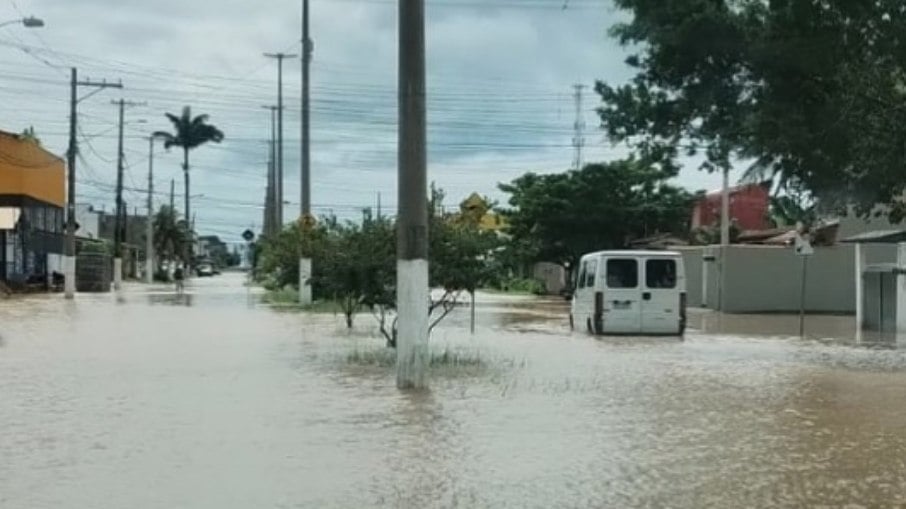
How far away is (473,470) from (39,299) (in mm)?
40019

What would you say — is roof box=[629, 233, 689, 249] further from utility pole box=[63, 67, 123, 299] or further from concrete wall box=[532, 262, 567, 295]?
utility pole box=[63, 67, 123, 299]

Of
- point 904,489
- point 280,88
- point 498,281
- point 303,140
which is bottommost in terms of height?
point 904,489

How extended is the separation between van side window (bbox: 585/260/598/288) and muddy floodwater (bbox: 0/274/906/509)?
4088 mm

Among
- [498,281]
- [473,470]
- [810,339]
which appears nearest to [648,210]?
[810,339]

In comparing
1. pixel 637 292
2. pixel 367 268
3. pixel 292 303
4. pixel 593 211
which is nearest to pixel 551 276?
pixel 593 211

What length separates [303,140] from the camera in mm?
45219

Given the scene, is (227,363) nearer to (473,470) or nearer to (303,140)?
(473,470)

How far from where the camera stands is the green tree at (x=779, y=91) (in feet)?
51.9

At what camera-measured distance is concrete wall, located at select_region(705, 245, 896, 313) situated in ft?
140

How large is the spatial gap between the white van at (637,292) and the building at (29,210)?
31.4 meters

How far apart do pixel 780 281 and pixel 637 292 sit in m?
18.4

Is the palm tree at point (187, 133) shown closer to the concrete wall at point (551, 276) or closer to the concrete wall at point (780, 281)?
the concrete wall at point (551, 276)

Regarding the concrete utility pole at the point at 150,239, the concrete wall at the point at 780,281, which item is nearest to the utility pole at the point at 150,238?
the concrete utility pole at the point at 150,239

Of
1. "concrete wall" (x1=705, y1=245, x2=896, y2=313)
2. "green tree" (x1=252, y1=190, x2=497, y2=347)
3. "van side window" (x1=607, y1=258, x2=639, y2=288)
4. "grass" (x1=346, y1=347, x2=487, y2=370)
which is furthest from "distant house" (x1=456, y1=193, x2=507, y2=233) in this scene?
"concrete wall" (x1=705, y1=245, x2=896, y2=313)
